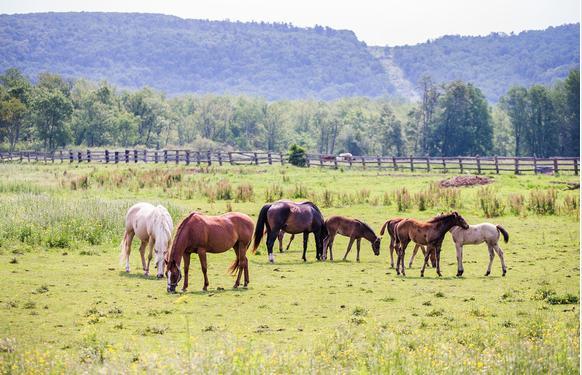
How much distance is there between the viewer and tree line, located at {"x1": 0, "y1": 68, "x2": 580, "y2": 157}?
83250 mm

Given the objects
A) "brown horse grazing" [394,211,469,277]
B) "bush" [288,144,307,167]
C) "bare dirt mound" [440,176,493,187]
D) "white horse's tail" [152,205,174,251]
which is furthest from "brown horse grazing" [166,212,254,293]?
"bush" [288,144,307,167]

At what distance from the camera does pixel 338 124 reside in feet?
396

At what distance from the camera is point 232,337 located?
1117 cm

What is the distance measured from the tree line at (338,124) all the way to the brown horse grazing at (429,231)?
216 ft

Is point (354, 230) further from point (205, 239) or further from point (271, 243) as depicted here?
point (205, 239)

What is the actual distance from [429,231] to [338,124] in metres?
104

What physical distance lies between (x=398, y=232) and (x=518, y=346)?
319 inches

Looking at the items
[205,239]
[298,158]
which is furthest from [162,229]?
[298,158]

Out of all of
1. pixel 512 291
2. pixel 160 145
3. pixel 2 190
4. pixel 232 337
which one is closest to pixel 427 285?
pixel 512 291

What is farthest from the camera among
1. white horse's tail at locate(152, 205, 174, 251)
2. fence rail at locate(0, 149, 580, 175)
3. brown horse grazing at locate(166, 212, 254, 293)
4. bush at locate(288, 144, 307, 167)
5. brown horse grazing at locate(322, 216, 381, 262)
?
bush at locate(288, 144, 307, 167)

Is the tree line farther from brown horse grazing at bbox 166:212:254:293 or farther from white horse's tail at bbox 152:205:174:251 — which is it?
brown horse grazing at bbox 166:212:254:293

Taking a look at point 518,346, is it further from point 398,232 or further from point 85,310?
point 398,232

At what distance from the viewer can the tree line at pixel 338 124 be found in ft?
273

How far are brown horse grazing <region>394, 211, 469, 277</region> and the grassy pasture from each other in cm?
61
